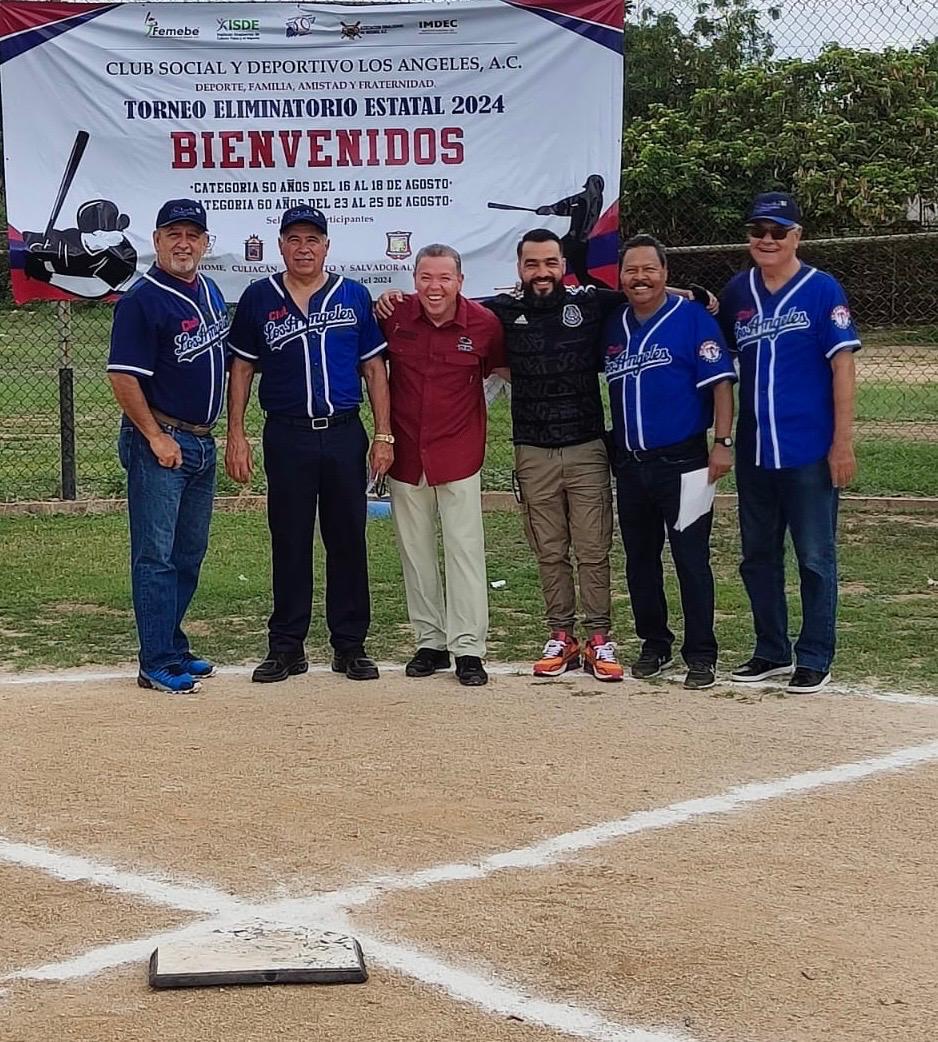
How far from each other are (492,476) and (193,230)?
589 cm

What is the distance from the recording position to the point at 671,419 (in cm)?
640

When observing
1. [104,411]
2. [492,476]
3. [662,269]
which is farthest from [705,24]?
[662,269]

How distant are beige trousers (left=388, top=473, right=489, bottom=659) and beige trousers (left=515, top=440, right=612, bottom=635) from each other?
25 cm

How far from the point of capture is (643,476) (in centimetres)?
649

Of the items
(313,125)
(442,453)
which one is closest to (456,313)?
(442,453)

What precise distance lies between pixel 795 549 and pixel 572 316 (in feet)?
4.53

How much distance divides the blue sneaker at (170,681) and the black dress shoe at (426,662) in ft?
3.04

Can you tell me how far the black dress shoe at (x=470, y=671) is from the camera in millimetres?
6516

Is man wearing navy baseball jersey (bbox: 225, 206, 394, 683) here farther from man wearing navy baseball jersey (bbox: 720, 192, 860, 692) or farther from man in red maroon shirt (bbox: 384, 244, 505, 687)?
man wearing navy baseball jersey (bbox: 720, 192, 860, 692)

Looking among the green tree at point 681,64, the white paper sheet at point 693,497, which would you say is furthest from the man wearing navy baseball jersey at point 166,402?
the green tree at point 681,64

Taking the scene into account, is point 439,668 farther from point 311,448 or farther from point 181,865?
point 181,865

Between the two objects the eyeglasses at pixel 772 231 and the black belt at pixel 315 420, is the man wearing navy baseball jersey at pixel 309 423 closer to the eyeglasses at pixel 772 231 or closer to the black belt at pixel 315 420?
the black belt at pixel 315 420

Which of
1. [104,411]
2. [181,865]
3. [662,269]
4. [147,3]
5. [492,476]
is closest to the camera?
[181,865]

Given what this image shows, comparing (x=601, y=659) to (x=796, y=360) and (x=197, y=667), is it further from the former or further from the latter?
(x=197, y=667)
